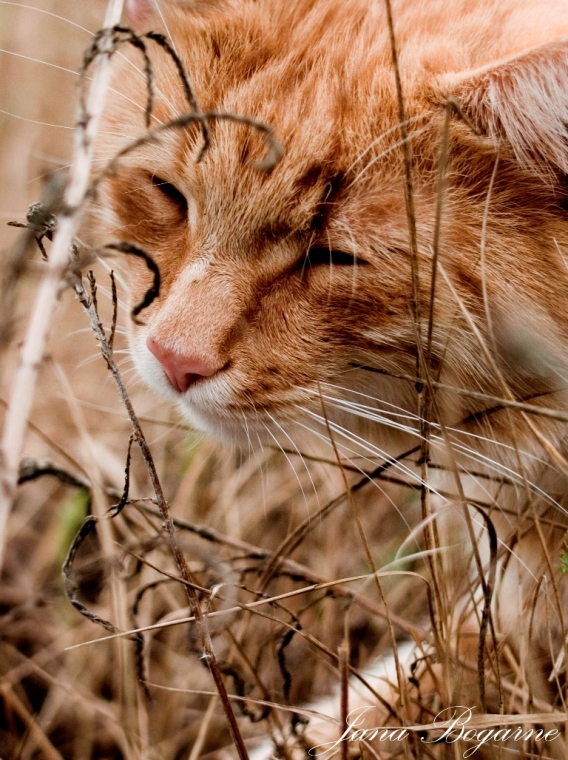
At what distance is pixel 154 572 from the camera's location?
1.57 metres

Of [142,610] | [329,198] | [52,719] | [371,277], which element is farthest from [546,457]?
[52,719]

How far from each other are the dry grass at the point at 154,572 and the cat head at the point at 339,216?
0.72ft

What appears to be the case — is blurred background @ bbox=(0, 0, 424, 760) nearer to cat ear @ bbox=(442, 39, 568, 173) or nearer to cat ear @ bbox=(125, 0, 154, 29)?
cat ear @ bbox=(125, 0, 154, 29)

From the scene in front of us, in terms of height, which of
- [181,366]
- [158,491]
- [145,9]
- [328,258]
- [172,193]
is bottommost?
[158,491]

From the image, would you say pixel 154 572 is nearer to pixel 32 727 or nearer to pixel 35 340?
pixel 32 727

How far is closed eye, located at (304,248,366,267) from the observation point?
99 centimetres

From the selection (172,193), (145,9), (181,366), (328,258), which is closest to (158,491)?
(181,366)

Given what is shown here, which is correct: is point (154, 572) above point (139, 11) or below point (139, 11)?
below

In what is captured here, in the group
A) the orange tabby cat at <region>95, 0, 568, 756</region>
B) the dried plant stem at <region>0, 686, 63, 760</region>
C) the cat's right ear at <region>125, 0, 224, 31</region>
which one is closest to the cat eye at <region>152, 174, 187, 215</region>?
the orange tabby cat at <region>95, 0, 568, 756</region>

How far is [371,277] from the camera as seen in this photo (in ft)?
3.21

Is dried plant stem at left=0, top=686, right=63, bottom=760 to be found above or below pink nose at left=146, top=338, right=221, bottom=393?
below

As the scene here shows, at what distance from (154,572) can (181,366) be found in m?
0.77

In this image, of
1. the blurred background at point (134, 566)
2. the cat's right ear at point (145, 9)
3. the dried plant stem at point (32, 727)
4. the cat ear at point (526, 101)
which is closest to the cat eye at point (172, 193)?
the blurred background at point (134, 566)

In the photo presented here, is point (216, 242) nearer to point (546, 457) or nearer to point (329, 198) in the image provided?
point (329, 198)
